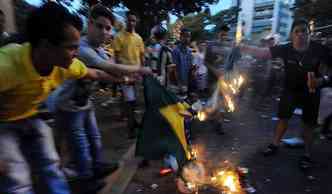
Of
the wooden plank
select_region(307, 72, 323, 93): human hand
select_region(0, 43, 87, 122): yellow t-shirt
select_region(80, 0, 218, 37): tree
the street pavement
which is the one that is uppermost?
select_region(80, 0, 218, 37): tree

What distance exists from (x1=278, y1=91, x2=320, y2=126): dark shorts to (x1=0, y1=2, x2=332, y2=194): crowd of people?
12mm

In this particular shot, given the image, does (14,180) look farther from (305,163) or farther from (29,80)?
(305,163)

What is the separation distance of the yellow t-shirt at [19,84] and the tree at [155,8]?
11350mm

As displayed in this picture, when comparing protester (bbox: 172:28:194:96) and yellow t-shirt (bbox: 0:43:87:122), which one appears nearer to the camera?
yellow t-shirt (bbox: 0:43:87:122)

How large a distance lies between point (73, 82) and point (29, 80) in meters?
1.06

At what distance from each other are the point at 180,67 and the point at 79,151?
149 inches

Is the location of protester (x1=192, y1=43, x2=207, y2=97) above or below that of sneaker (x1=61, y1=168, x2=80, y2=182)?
above

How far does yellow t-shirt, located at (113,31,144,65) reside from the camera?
5.92m

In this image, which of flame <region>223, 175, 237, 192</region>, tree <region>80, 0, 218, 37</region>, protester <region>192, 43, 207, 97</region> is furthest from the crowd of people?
tree <region>80, 0, 218, 37</region>

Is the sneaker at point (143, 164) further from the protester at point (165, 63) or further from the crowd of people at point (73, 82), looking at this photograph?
the protester at point (165, 63)

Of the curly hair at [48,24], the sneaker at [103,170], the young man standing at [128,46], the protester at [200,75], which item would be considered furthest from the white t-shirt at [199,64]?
the curly hair at [48,24]

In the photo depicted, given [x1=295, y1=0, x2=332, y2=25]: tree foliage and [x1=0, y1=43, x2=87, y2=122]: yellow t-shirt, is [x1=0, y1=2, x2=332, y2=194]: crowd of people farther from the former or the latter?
[x1=295, y1=0, x2=332, y2=25]: tree foliage

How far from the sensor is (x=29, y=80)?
218cm

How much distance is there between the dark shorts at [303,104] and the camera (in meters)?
4.63
